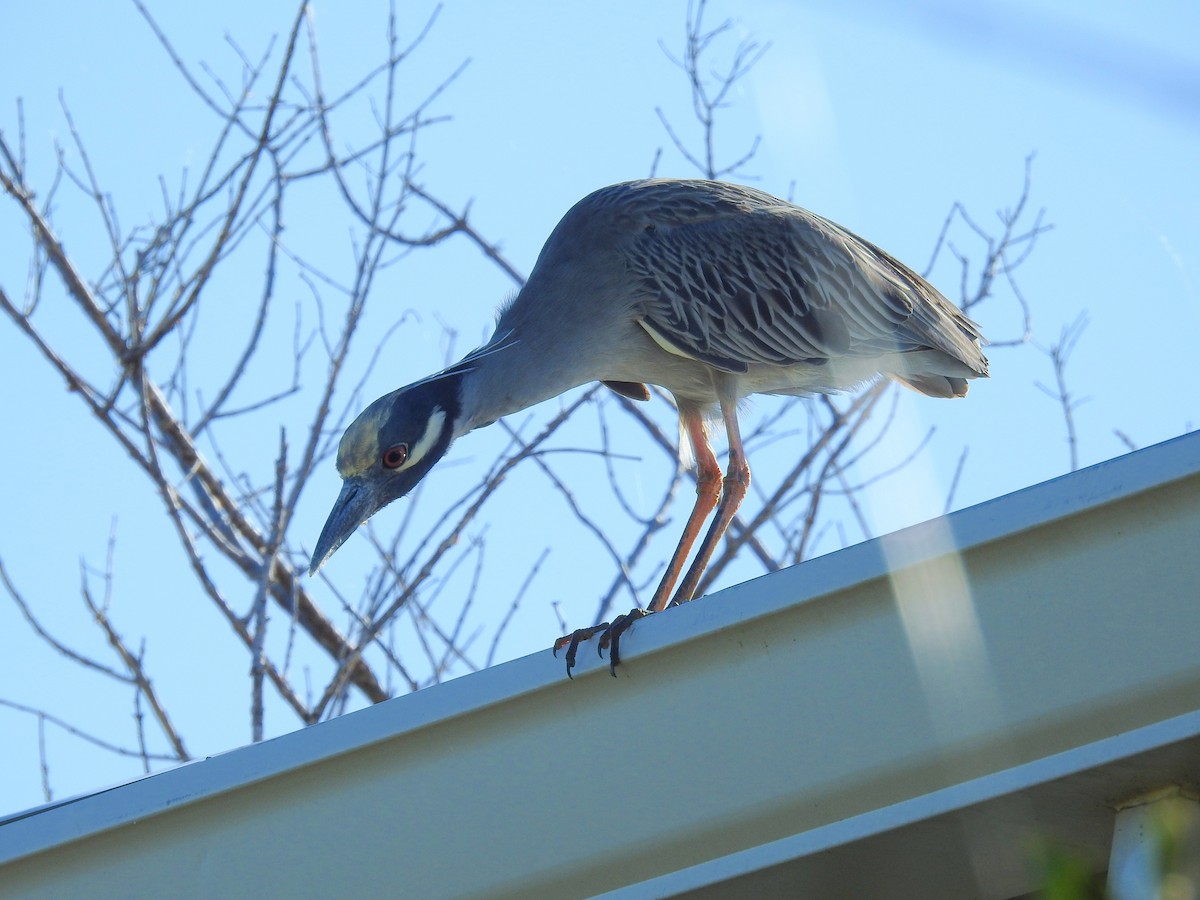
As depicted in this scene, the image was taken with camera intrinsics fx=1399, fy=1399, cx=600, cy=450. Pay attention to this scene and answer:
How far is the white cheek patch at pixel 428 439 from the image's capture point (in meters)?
4.48

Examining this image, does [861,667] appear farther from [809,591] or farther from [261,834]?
[261,834]

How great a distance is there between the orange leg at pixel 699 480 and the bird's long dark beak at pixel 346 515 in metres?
1.05

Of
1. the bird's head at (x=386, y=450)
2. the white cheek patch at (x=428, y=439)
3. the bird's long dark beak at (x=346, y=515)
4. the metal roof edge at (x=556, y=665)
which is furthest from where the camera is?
the white cheek patch at (x=428, y=439)

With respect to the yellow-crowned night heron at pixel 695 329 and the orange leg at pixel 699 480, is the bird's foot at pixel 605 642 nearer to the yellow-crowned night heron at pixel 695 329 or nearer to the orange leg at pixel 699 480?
the yellow-crowned night heron at pixel 695 329

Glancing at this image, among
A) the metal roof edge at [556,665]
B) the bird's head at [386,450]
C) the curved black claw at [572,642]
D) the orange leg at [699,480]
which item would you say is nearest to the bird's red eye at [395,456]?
the bird's head at [386,450]

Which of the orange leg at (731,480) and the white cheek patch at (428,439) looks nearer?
the white cheek patch at (428,439)

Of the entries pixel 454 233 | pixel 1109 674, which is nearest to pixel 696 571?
pixel 454 233

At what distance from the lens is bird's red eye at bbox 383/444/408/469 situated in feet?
14.5

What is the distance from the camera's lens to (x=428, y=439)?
4539mm

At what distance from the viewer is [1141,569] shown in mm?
1907

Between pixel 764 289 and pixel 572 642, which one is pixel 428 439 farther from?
pixel 572 642

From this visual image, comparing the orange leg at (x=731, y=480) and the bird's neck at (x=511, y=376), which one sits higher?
the bird's neck at (x=511, y=376)

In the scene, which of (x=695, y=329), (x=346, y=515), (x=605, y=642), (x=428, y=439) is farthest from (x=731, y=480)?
(x=605, y=642)

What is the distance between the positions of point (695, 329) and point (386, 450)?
119cm
